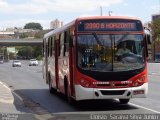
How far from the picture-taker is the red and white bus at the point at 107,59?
1481cm

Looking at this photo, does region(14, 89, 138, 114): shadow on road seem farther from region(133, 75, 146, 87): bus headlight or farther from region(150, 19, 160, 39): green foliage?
region(150, 19, 160, 39): green foliage

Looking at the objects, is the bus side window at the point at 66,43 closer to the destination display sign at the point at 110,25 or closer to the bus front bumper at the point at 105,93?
the destination display sign at the point at 110,25

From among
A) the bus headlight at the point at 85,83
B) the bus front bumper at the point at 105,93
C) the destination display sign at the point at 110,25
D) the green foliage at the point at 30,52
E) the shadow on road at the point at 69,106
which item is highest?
the destination display sign at the point at 110,25

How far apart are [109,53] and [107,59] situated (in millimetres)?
210

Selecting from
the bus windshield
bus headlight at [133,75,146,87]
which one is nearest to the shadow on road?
bus headlight at [133,75,146,87]

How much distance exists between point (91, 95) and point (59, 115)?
48.6 inches

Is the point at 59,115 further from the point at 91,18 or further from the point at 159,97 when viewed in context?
the point at 159,97

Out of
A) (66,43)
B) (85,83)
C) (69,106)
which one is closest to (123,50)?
(85,83)

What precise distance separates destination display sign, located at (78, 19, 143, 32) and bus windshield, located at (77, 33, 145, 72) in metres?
0.24

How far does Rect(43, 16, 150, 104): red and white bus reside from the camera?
14.8 meters

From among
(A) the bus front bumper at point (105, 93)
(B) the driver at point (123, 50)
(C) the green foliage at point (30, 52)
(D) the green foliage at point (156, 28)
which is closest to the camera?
(A) the bus front bumper at point (105, 93)

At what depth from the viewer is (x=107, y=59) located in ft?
49.1

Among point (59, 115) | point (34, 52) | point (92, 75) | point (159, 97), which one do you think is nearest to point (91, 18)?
point (92, 75)

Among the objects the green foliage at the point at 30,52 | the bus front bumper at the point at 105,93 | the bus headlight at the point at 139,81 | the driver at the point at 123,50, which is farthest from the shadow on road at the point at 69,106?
the green foliage at the point at 30,52
